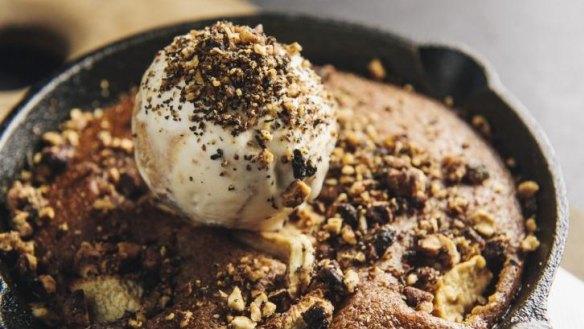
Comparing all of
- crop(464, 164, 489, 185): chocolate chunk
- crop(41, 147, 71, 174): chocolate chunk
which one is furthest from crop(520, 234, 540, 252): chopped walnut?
crop(41, 147, 71, 174): chocolate chunk

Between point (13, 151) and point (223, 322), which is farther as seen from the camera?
point (13, 151)

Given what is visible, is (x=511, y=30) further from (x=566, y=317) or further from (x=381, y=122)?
(x=566, y=317)

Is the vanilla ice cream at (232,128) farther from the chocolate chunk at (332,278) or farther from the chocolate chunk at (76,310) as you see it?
the chocolate chunk at (76,310)

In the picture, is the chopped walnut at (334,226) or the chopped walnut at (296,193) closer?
the chopped walnut at (296,193)

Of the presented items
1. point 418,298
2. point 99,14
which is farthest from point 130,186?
point 99,14

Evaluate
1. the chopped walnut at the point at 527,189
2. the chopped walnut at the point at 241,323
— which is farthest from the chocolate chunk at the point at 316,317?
the chopped walnut at the point at 527,189

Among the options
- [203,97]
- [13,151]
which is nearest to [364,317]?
[203,97]
